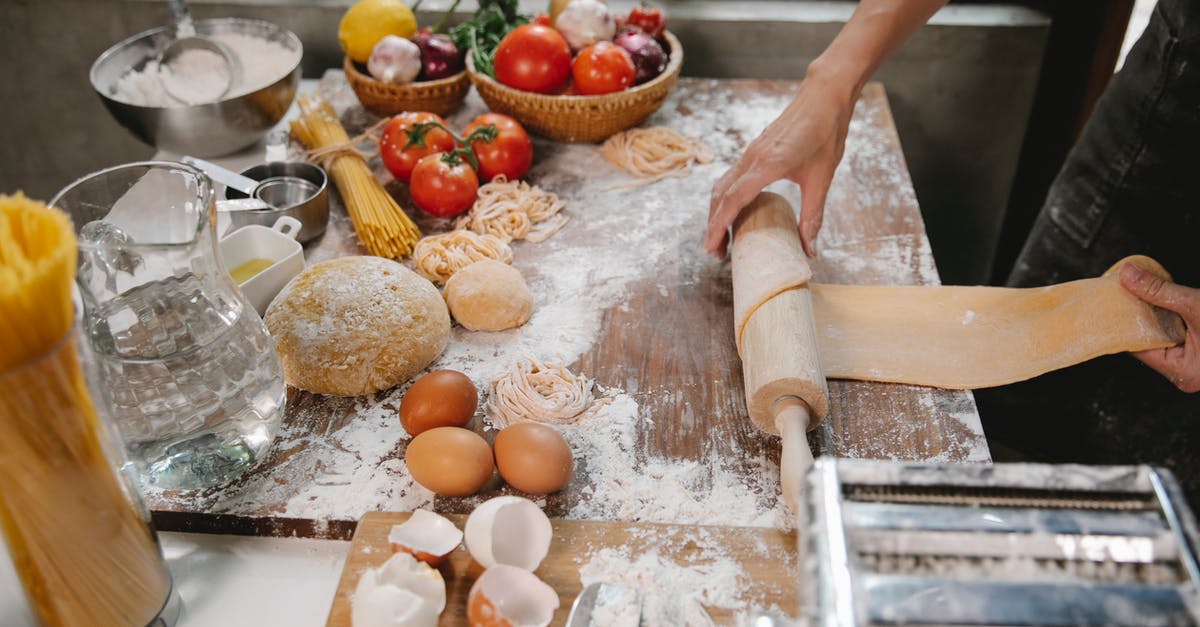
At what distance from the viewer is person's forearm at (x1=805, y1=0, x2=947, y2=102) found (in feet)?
5.44

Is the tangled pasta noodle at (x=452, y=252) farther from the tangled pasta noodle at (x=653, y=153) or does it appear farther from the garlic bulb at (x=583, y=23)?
the garlic bulb at (x=583, y=23)

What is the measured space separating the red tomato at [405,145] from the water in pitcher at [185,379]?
0.76 metres

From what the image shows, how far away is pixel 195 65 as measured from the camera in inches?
82.3

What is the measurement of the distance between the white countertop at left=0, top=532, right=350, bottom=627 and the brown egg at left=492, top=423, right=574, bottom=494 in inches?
10.4

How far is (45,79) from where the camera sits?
2.91 m

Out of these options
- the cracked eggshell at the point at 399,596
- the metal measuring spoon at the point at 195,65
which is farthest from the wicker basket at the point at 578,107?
the cracked eggshell at the point at 399,596

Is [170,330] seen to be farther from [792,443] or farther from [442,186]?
[792,443]

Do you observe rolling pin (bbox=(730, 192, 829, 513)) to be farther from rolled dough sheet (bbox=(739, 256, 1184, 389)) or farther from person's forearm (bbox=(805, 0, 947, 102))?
person's forearm (bbox=(805, 0, 947, 102))

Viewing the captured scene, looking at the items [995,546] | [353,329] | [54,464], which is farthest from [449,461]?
[995,546]

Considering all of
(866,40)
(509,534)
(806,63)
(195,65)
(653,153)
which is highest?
(866,40)

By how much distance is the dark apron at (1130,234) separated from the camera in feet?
5.61

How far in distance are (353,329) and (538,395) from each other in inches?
12.5

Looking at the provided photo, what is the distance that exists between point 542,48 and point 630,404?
3.31ft

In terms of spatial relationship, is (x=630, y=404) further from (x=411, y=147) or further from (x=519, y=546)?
(x=411, y=147)
